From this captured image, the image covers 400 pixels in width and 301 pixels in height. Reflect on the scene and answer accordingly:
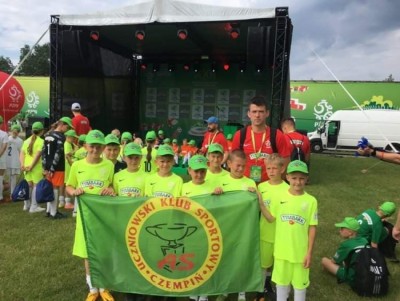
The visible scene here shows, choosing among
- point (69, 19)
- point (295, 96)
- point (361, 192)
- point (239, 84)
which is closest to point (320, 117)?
point (295, 96)

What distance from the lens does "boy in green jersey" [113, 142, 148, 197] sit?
3.66 metres

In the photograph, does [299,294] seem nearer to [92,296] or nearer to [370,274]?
[370,274]

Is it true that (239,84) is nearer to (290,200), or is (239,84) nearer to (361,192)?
(361,192)

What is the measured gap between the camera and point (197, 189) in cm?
351

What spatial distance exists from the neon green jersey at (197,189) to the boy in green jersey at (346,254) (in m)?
1.91

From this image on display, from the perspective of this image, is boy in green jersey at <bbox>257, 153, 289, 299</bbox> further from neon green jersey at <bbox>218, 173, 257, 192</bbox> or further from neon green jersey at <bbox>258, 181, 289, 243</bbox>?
neon green jersey at <bbox>218, 173, 257, 192</bbox>

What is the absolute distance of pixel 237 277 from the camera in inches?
127

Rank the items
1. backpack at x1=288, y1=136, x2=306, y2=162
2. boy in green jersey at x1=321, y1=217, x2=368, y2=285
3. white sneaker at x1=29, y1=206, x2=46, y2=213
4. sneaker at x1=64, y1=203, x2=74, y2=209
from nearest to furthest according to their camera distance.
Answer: boy in green jersey at x1=321, y1=217, x2=368, y2=285, white sneaker at x1=29, y1=206, x2=46, y2=213, sneaker at x1=64, y1=203, x2=74, y2=209, backpack at x1=288, y1=136, x2=306, y2=162

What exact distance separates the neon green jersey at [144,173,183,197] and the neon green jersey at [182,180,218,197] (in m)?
0.08

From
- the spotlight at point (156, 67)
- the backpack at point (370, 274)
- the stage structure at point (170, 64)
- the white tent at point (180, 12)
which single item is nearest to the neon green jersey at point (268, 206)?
the backpack at point (370, 274)

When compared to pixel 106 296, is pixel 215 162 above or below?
above

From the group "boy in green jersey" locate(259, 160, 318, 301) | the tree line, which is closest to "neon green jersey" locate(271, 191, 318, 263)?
"boy in green jersey" locate(259, 160, 318, 301)

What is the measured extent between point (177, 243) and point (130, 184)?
31.5 inches

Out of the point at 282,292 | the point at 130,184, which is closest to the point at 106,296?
the point at 130,184
